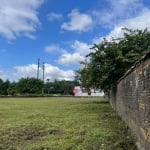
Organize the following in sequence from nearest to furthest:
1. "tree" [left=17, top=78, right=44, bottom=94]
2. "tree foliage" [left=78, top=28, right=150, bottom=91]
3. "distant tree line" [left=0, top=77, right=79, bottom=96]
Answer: "tree foliage" [left=78, top=28, right=150, bottom=91] → "tree" [left=17, top=78, right=44, bottom=94] → "distant tree line" [left=0, top=77, right=79, bottom=96]

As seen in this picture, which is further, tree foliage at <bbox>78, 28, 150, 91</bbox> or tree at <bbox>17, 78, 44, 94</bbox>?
tree at <bbox>17, 78, 44, 94</bbox>

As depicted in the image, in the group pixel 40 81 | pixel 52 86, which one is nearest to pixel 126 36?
pixel 40 81

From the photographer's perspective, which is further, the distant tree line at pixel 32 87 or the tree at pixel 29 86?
the distant tree line at pixel 32 87

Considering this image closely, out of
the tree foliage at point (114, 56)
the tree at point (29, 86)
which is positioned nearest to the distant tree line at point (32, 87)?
the tree at point (29, 86)

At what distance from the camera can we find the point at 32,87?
343ft

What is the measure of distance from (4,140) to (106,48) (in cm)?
1555

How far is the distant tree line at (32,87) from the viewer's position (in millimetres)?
104750

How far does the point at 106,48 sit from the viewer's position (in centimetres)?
2494

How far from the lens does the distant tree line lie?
344 feet

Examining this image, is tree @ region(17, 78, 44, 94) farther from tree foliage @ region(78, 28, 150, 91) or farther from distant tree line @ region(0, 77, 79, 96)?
tree foliage @ region(78, 28, 150, 91)

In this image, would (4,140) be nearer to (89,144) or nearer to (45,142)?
(45,142)

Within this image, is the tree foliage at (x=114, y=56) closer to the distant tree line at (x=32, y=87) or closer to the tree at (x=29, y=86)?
the distant tree line at (x=32, y=87)

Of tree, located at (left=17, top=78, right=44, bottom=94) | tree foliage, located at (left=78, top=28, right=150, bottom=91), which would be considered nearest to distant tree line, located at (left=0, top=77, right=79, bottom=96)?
tree, located at (left=17, top=78, right=44, bottom=94)

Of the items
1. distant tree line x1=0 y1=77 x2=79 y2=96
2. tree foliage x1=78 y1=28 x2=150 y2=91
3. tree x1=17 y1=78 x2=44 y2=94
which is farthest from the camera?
distant tree line x1=0 y1=77 x2=79 y2=96
